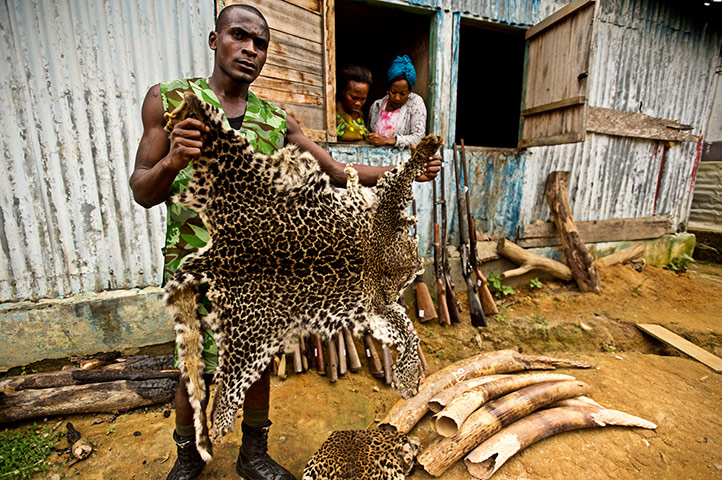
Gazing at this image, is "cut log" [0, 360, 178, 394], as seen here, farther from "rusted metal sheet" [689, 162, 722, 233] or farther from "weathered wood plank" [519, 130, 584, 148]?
"rusted metal sheet" [689, 162, 722, 233]

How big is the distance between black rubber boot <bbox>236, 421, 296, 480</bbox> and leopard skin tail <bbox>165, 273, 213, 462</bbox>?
0.53 m

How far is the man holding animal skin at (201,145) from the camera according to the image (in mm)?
1250

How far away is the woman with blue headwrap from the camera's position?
12.6 feet

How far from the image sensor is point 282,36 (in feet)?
10.1

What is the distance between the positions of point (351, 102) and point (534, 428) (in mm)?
3600

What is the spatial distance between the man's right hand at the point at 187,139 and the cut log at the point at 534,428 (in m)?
2.30

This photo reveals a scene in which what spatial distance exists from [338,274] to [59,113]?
9.97ft

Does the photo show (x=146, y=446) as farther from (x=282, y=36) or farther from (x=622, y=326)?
(x=622, y=326)

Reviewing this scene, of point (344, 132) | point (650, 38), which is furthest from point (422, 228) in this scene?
point (650, 38)

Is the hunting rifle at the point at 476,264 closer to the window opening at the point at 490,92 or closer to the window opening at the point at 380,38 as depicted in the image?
the window opening at the point at 380,38

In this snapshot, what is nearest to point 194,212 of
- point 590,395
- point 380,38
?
point 590,395

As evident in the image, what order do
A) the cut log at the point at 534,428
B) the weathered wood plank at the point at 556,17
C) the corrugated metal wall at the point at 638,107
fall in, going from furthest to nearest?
the corrugated metal wall at the point at 638,107
the weathered wood plank at the point at 556,17
the cut log at the point at 534,428

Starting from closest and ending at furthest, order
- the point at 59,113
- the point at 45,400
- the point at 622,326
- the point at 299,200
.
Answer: the point at 299,200 → the point at 45,400 → the point at 59,113 → the point at 622,326

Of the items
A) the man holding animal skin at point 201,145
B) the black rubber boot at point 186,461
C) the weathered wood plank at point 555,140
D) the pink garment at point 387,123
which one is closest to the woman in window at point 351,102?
the pink garment at point 387,123
